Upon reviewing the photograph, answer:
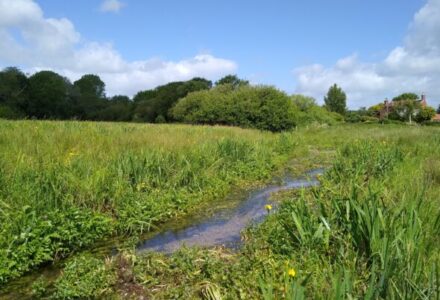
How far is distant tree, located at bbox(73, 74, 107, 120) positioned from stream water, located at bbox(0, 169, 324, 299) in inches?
2309

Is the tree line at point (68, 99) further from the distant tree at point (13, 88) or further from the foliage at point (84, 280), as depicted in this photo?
the foliage at point (84, 280)

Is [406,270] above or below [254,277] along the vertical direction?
above

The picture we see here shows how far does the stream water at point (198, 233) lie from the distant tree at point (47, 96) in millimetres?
60717

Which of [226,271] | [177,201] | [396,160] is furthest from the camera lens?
[396,160]

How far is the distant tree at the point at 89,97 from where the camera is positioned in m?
73.4

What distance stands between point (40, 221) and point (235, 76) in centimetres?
6107

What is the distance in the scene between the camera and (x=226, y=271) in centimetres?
398

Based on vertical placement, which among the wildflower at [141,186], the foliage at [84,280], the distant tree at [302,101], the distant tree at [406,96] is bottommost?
the foliage at [84,280]

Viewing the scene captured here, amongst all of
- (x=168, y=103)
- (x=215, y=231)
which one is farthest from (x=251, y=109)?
(x=168, y=103)

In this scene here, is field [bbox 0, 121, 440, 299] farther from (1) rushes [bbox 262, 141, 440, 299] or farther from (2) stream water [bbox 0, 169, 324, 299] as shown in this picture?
(2) stream water [bbox 0, 169, 324, 299]

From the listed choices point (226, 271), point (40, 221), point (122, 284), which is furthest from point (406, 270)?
point (40, 221)

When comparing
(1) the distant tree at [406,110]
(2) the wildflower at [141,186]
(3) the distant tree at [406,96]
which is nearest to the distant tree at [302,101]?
(1) the distant tree at [406,110]

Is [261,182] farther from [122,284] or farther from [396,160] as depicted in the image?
[122,284]

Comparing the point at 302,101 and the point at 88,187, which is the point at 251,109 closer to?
the point at 302,101
